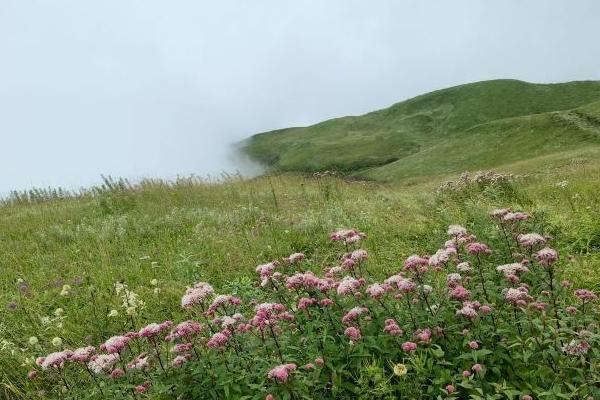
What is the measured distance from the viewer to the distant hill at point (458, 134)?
160 feet

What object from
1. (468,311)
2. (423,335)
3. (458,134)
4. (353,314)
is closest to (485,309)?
(468,311)

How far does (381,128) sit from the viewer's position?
10550cm

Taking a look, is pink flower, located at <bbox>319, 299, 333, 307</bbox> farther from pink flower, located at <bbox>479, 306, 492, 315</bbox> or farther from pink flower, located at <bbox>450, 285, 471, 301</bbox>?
pink flower, located at <bbox>479, 306, 492, 315</bbox>

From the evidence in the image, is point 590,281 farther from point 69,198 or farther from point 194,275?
point 69,198

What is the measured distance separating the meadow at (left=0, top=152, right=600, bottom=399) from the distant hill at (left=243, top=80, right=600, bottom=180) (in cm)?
2834

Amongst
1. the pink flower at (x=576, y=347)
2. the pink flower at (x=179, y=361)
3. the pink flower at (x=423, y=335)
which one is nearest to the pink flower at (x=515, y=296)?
the pink flower at (x=576, y=347)

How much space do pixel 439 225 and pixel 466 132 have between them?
2328 inches

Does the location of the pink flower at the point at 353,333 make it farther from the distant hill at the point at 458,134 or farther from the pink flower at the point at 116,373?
the distant hill at the point at 458,134

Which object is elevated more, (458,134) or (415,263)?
(458,134)

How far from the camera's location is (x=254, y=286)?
794 centimetres

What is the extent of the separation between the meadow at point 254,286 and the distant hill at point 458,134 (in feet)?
93.0

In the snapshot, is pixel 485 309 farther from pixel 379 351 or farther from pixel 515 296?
pixel 379 351

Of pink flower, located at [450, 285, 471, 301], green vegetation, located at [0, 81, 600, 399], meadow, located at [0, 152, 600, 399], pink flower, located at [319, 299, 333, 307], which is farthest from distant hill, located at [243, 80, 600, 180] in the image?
pink flower, located at [319, 299, 333, 307]

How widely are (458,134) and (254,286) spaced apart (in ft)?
203
